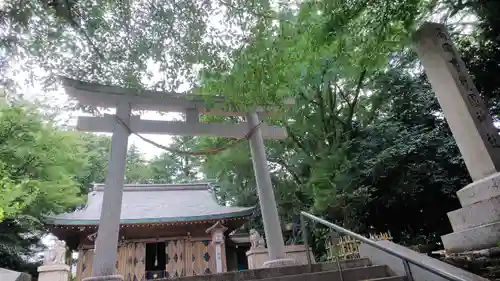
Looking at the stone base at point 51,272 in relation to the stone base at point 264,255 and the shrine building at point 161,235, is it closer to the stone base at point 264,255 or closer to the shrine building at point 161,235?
the shrine building at point 161,235

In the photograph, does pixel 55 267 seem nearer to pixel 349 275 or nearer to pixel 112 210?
pixel 112 210

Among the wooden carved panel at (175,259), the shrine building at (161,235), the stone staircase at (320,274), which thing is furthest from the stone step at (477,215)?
the wooden carved panel at (175,259)

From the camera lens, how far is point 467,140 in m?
4.27

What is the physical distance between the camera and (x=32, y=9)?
3.94m

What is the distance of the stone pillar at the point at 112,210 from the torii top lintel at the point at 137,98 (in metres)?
0.19

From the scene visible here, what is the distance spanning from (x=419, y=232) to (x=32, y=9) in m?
10.0

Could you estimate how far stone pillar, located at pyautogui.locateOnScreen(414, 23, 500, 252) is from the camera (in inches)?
149

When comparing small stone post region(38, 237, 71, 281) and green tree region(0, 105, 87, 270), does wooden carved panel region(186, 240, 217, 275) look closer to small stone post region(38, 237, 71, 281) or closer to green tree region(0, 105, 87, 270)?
small stone post region(38, 237, 71, 281)

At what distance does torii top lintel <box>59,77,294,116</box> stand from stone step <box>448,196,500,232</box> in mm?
4012

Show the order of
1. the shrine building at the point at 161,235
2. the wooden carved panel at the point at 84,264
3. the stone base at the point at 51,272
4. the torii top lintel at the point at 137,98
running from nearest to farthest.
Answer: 1. the torii top lintel at the point at 137,98
2. the stone base at the point at 51,272
3. the wooden carved panel at the point at 84,264
4. the shrine building at the point at 161,235

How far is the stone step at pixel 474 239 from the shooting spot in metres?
3.57

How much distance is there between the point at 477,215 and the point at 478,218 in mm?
36

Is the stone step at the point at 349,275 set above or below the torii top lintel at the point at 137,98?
below

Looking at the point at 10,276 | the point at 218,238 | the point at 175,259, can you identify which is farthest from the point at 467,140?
the point at 175,259
